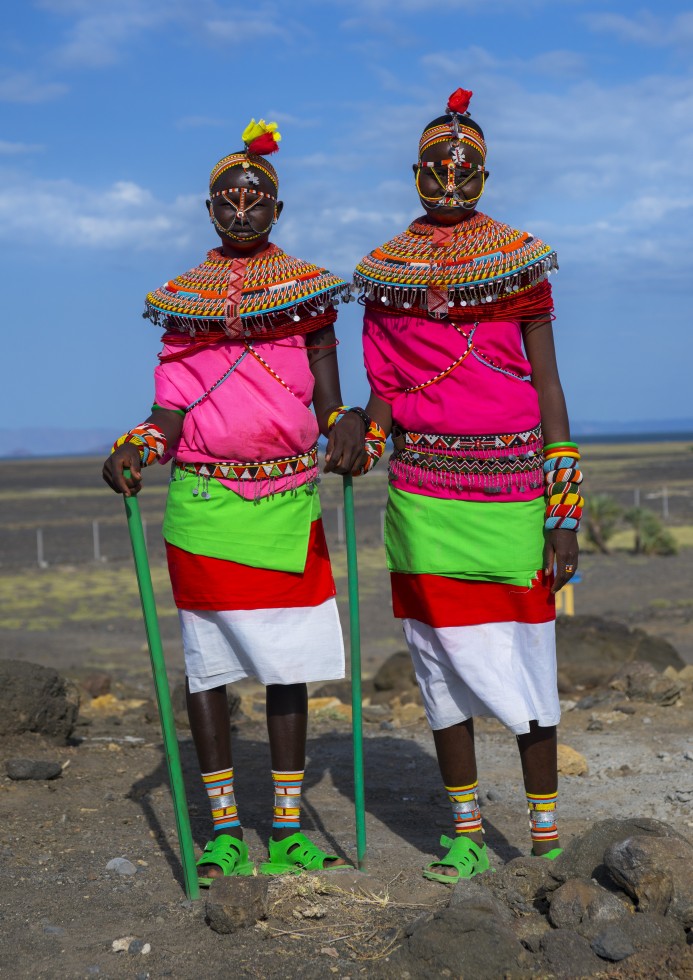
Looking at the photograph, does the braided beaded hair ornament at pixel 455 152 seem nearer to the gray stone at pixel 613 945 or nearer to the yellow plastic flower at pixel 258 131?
the yellow plastic flower at pixel 258 131

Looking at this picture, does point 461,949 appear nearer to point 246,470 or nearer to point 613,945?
point 613,945

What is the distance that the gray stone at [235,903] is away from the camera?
12.0 feet

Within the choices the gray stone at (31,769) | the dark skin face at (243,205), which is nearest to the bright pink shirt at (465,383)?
the dark skin face at (243,205)

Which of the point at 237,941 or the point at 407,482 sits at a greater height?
the point at 407,482

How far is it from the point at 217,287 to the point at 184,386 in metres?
0.38

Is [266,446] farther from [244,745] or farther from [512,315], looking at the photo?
[244,745]

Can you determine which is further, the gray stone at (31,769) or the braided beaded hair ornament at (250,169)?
the gray stone at (31,769)

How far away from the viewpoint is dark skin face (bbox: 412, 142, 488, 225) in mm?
4160

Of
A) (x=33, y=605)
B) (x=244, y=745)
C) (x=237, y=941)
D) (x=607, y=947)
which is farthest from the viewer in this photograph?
(x=33, y=605)

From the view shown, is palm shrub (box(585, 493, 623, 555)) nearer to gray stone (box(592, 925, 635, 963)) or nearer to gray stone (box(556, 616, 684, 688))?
gray stone (box(556, 616, 684, 688))

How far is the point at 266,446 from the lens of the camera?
4.22 metres

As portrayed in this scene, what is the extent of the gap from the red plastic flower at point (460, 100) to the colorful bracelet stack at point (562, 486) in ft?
4.05

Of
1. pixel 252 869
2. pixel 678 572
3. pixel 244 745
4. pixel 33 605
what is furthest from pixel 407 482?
pixel 678 572

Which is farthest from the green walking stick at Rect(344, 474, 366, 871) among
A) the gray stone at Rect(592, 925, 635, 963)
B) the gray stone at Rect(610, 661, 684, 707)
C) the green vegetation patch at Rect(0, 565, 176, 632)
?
the green vegetation patch at Rect(0, 565, 176, 632)
